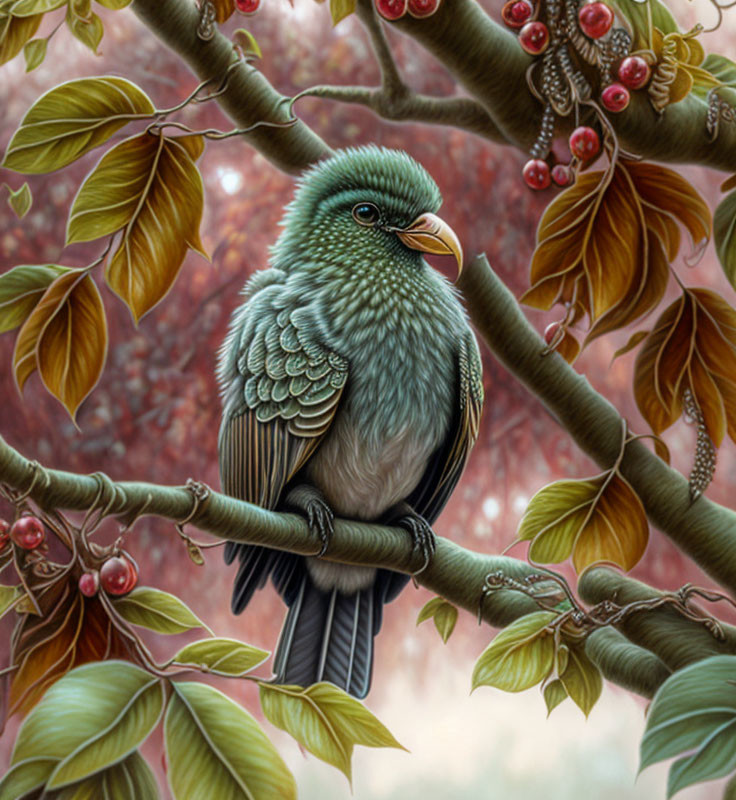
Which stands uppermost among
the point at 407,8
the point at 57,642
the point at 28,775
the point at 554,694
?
the point at 407,8

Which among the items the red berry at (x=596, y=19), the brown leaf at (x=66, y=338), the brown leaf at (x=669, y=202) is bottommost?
the brown leaf at (x=66, y=338)

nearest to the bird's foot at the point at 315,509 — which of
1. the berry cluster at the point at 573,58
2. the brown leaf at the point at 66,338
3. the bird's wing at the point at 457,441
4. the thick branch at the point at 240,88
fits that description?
the bird's wing at the point at 457,441

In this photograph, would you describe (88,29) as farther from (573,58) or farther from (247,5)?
(573,58)

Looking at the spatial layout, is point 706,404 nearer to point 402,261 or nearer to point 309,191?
point 402,261

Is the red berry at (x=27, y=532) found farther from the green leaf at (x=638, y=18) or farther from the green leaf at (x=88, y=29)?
the green leaf at (x=638, y=18)

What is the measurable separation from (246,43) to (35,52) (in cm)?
21

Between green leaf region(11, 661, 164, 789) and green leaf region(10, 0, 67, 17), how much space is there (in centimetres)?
60

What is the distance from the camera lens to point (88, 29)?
893 mm

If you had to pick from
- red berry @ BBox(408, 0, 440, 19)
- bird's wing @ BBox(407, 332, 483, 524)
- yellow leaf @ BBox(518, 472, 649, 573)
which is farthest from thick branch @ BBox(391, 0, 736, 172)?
yellow leaf @ BBox(518, 472, 649, 573)

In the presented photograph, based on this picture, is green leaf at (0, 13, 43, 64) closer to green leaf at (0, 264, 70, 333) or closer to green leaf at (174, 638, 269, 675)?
green leaf at (0, 264, 70, 333)

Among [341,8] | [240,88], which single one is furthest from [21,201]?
[341,8]

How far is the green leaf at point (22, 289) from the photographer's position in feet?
2.74

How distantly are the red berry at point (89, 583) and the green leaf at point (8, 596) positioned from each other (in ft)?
0.19

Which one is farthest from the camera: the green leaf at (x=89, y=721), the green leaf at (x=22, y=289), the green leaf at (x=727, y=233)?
the green leaf at (x=727, y=233)
